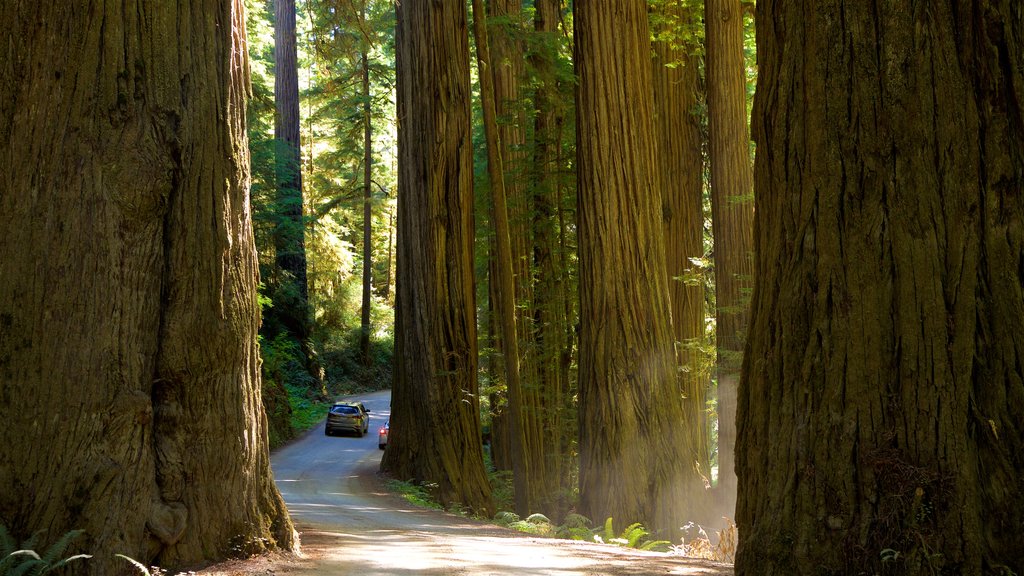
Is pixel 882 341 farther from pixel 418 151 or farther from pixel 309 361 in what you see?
pixel 309 361

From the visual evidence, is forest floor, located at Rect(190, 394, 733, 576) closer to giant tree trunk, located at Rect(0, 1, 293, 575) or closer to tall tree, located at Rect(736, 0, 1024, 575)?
giant tree trunk, located at Rect(0, 1, 293, 575)

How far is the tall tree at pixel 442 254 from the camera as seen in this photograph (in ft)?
47.2

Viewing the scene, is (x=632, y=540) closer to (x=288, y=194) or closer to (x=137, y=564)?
(x=137, y=564)

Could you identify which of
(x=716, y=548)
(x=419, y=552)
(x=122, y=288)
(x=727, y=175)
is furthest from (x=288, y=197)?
(x=122, y=288)

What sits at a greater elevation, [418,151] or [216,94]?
[418,151]

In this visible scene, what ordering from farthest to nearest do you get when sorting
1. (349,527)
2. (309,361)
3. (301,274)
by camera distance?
1. (309,361)
2. (301,274)
3. (349,527)

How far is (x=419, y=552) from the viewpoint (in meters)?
6.77

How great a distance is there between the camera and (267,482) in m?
6.18

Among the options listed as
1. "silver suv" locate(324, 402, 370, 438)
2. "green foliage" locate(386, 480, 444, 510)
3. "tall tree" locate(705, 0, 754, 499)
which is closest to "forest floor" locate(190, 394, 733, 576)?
"green foliage" locate(386, 480, 444, 510)

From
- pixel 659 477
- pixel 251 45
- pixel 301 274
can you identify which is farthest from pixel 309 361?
pixel 659 477

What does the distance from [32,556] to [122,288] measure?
158cm

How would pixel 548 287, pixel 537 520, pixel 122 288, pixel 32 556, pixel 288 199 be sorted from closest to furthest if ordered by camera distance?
pixel 32 556 → pixel 122 288 → pixel 537 520 → pixel 548 287 → pixel 288 199

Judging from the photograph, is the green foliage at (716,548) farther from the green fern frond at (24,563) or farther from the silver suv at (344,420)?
the silver suv at (344,420)

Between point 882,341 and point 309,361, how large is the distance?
1376 inches
